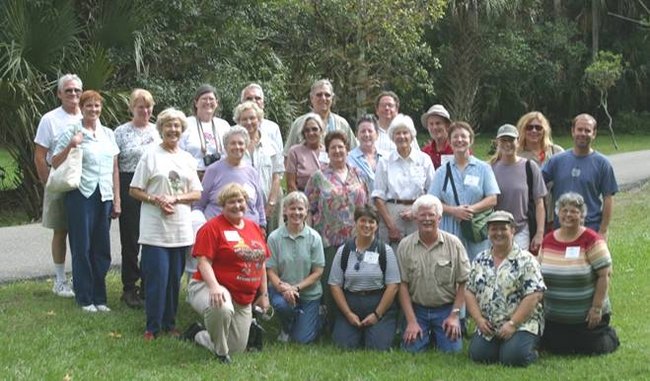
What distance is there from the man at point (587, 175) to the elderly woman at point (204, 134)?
2.76 m

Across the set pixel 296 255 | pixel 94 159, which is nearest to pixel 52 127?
pixel 94 159

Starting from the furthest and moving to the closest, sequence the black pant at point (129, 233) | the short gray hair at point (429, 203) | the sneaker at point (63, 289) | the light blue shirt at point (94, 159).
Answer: the sneaker at point (63, 289), the black pant at point (129, 233), the light blue shirt at point (94, 159), the short gray hair at point (429, 203)

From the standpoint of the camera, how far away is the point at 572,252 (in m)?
7.04

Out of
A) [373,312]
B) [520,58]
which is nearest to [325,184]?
[373,312]

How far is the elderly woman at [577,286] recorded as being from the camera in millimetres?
7000

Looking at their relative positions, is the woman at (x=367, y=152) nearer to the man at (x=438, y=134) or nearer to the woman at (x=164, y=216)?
the man at (x=438, y=134)

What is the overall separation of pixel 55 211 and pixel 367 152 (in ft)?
8.92

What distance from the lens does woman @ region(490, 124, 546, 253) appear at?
7879mm

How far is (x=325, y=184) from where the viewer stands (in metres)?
7.92

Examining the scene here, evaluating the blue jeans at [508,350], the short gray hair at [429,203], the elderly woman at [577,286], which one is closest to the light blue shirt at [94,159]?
the short gray hair at [429,203]

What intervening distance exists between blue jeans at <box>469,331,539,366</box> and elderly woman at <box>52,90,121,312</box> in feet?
10.7

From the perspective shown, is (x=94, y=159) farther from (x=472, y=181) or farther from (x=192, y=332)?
(x=472, y=181)

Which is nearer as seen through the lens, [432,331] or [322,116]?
[432,331]

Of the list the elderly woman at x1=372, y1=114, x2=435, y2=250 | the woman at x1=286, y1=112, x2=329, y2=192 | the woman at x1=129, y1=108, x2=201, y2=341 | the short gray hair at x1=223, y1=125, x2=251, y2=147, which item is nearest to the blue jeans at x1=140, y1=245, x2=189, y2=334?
the woman at x1=129, y1=108, x2=201, y2=341
